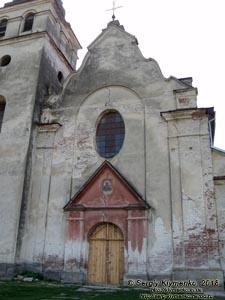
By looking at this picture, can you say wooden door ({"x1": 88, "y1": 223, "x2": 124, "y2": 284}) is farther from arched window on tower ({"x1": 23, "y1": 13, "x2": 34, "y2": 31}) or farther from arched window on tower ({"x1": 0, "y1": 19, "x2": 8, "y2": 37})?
arched window on tower ({"x1": 0, "y1": 19, "x2": 8, "y2": 37})

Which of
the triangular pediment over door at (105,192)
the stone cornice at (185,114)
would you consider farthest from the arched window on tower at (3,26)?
the stone cornice at (185,114)

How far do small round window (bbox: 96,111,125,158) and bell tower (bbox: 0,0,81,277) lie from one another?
3.24 meters

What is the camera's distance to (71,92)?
15.8 metres

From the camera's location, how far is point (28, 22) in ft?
61.6

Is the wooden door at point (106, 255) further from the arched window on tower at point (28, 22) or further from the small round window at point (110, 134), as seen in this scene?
the arched window on tower at point (28, 22)

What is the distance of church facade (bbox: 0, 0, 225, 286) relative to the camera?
A: 11.9 metres

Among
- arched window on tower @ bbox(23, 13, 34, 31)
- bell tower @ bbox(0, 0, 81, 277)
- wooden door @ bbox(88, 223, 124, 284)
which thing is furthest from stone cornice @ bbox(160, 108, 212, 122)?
arched window on tower @ bbox(23, 13, 34, 31)

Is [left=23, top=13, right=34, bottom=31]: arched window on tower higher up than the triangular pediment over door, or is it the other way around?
[left=23, top=13, right=34, bottom=31]: arched window on tower

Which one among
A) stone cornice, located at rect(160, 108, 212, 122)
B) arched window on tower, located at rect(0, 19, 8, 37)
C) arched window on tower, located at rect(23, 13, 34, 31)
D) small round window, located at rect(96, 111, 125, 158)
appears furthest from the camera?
arched window on tower, located at rect(0, 19, 8, 37)

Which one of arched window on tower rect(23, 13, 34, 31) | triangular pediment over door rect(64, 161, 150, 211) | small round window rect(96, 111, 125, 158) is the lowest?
triangular pediment over door rect(64, 161, 150, 211)

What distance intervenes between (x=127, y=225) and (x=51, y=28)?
40.2ft

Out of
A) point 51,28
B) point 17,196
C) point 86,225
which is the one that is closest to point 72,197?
point 86,225

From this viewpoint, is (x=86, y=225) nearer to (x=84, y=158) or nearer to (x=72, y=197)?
(x=72, y=197)

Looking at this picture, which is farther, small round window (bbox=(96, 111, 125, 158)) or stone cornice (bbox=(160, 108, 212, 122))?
small round window (bbox=(96, 111, 125, 158))
